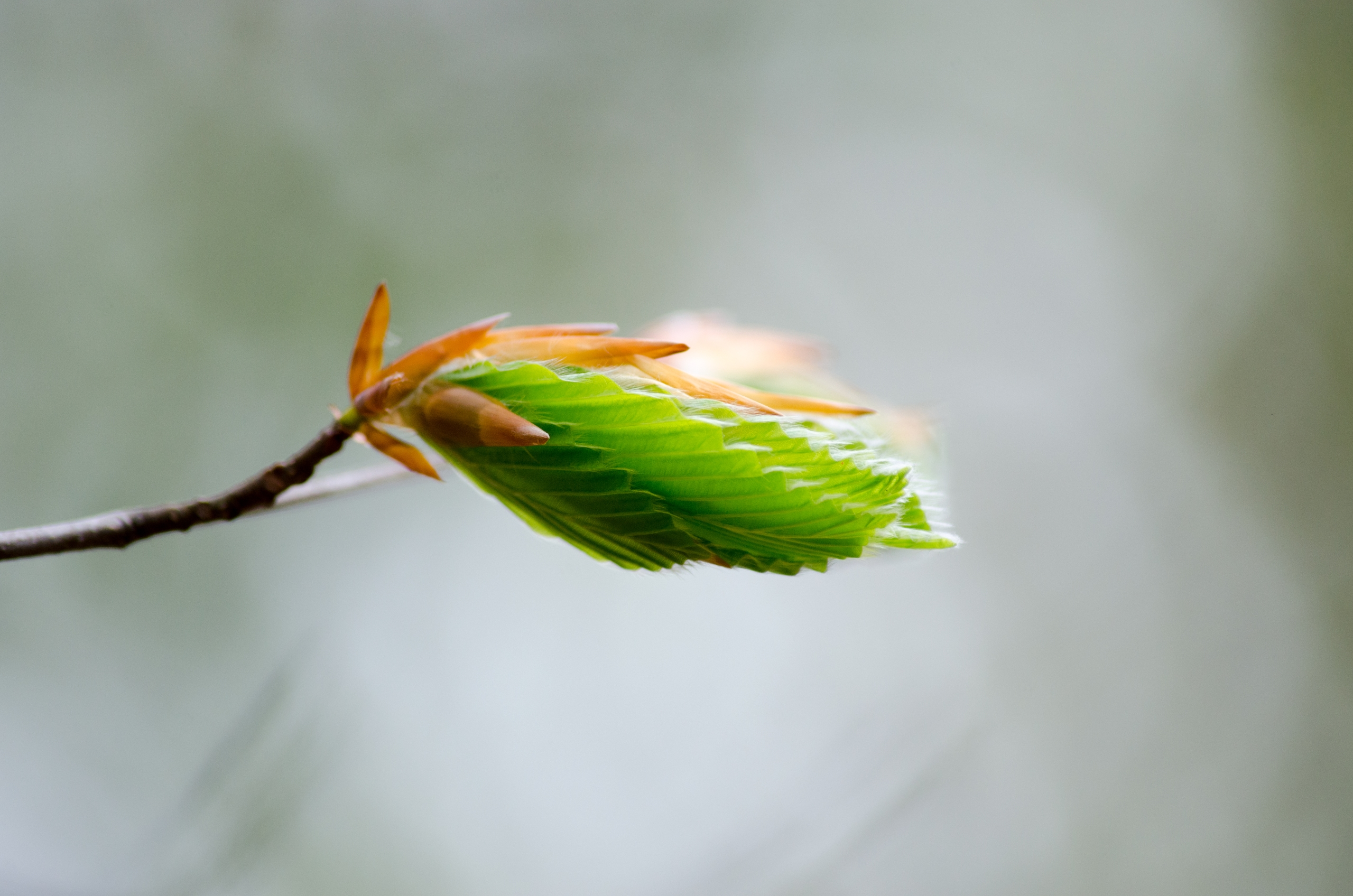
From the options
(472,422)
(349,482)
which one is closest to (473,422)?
(472,422)

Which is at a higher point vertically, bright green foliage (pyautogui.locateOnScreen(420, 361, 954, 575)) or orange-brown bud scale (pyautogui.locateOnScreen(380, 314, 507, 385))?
orange-brown bud scale (pyautogui.locateOnScreen(380, 314, 507, 385))

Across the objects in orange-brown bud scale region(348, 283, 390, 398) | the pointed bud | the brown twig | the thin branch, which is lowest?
the brown twig

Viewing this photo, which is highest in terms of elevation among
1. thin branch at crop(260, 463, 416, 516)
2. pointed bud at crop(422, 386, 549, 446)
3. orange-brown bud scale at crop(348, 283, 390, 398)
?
orange-brown bud scale at crop(348, 283, 390, 398)

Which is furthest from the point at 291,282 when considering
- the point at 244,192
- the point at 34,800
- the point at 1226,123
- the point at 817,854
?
the point at 1226,123

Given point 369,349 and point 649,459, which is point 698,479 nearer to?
point 649,459

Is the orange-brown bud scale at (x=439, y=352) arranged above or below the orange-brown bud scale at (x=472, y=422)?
above

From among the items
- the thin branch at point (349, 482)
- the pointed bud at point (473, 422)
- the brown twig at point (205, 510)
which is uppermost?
the pointed bud at point (473, 422)

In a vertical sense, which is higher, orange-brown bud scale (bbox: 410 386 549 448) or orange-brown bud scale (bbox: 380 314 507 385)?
orange-brown bud scale (bbox: 380 314 507 385)
